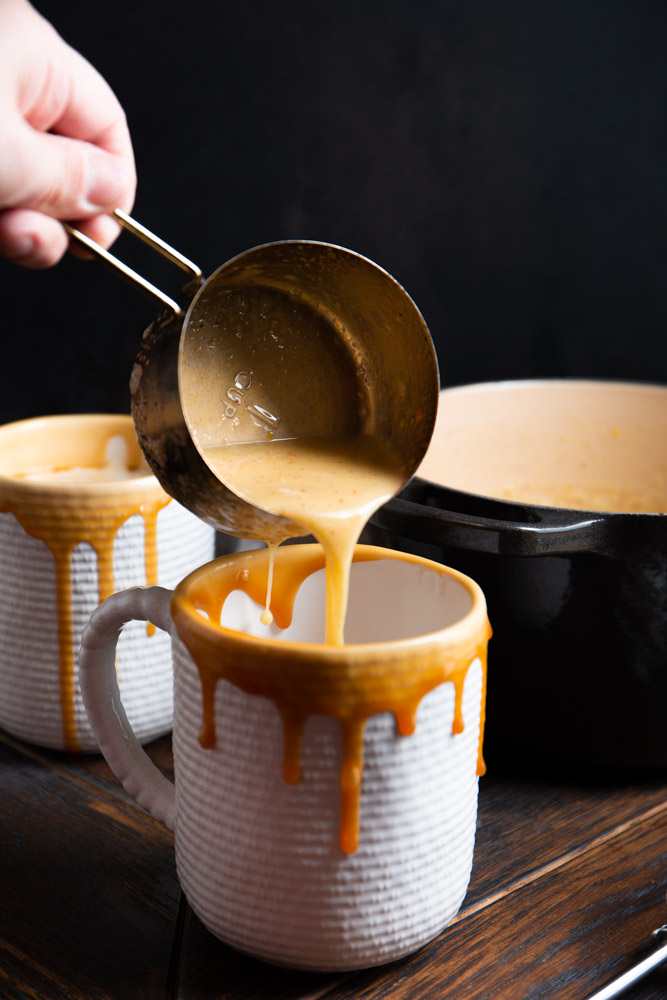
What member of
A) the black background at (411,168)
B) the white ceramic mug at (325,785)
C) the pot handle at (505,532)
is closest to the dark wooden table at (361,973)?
the white ceramic mug at (325,785)

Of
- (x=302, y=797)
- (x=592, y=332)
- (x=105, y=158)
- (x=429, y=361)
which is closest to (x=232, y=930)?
(x=302, y=797)

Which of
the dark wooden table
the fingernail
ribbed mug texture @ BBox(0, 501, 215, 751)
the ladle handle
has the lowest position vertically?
the dark wooden table

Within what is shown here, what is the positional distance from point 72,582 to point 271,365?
19 cm

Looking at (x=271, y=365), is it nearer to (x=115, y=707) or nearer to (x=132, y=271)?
(x=132, y=271)

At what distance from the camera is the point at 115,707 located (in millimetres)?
526

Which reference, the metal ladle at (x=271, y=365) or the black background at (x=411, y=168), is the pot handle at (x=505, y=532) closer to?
the metal ladle at (x=271, y=365)

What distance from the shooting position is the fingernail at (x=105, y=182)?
0.56m

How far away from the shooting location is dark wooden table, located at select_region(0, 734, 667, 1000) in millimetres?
464

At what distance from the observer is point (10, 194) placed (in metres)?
0.52

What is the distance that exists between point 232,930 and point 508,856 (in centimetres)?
18

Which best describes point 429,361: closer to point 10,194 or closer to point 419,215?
point 10,194

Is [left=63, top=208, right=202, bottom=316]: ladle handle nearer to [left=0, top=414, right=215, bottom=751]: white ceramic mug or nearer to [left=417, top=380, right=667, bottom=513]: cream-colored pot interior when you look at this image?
[left=0, top=414, right=215, bottom=751]: white ceramic mug

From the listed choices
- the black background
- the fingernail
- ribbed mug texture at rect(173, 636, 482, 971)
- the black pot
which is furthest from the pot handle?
the black background

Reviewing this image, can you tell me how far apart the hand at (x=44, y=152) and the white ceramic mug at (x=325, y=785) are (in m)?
0.21
